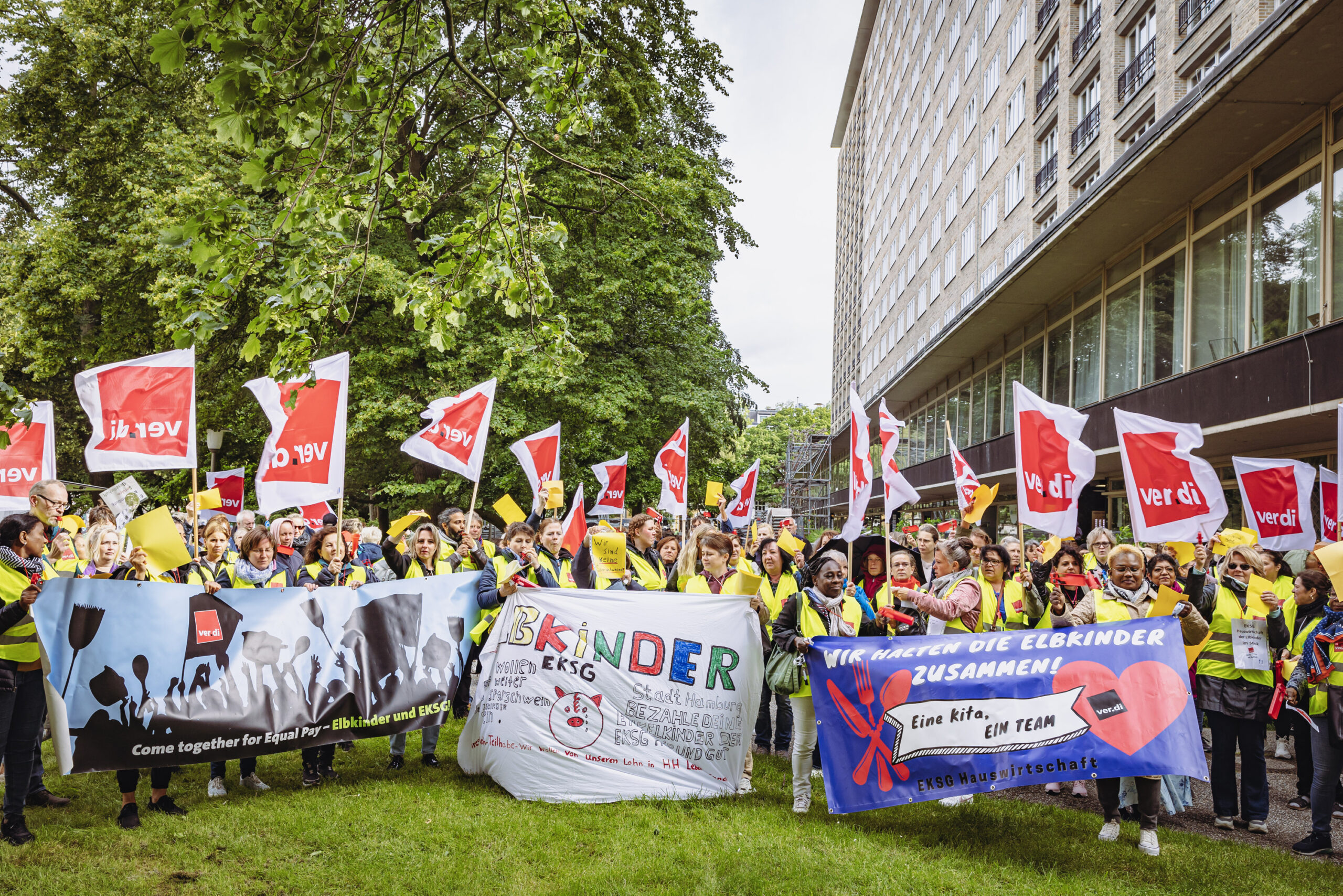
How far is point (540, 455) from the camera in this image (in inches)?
460

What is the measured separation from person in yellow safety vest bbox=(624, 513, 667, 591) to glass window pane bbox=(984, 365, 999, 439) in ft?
57.5

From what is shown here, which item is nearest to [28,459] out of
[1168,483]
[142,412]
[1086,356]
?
[142,412]

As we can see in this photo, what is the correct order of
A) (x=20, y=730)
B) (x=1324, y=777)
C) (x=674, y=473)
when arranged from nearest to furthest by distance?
(x=20, y=730) < (x=1324, y=777) < (x=674, y=473)

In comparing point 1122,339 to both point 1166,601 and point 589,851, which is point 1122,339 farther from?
point 589,851

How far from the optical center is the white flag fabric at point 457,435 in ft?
29.5

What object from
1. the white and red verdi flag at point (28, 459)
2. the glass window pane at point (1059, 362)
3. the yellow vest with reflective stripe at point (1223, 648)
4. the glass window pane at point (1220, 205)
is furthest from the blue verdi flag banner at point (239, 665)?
the glass window pane at point (1059, 362)

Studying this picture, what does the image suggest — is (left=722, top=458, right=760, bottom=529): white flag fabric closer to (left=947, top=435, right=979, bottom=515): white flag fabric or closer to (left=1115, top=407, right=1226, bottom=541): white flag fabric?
(left=947, top=435, right=979, bottom=515): white flag fabric

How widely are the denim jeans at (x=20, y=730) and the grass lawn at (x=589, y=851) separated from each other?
0.29 meters

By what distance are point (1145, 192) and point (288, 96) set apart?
541 inches

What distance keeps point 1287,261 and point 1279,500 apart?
17.4ft

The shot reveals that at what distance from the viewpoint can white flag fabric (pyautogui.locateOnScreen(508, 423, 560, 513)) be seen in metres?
11.5

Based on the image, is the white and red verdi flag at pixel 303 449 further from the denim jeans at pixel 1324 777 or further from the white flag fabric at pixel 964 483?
the denim jeans at pixel 1324 777

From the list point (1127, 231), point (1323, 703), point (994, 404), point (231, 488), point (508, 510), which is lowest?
point (1323, 703)

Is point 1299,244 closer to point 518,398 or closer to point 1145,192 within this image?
point 1145,192
